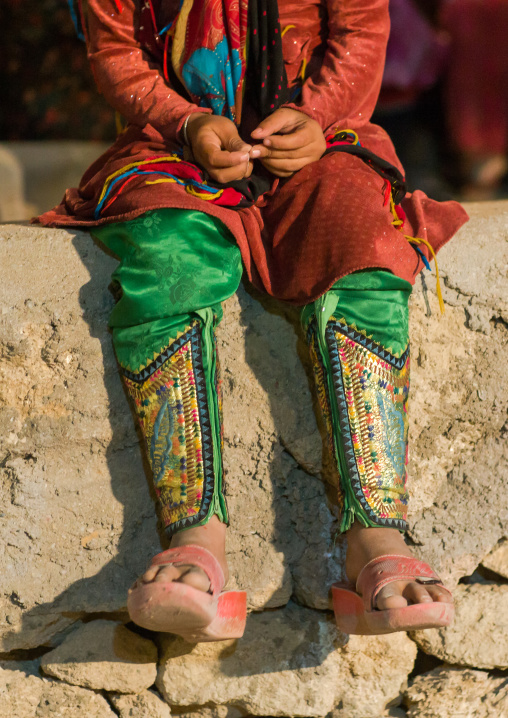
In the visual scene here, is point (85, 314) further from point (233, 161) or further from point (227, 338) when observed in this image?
point (233, 161)

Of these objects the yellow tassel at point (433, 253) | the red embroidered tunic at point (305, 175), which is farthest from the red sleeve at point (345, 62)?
the yellow tassel at point (433, 253)

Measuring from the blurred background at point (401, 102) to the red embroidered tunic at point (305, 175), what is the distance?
2.56 metres

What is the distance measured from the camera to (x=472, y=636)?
1399 millimetres

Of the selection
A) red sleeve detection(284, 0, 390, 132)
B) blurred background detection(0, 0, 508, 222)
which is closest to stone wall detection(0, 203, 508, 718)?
red sleeve detection(284, 0, 390, 132)

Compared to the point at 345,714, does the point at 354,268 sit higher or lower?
higher

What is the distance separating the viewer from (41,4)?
4223mm

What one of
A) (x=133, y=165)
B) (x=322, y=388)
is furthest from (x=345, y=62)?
(x=322, y=388)

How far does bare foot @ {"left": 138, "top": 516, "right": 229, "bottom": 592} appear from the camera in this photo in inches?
40.8

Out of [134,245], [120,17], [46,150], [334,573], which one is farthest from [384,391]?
[46,150]

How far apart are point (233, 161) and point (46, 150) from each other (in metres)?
3.19

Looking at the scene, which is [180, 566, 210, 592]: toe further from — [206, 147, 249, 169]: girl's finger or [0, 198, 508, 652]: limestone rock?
[206, 147, 249, 169]: girl's finger

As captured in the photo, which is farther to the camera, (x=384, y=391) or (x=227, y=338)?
(x=227, y=338)

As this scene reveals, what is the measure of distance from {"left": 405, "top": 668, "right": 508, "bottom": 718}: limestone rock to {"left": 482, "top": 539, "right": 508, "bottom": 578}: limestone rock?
204 millimetres

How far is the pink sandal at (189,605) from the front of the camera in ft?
3.27
